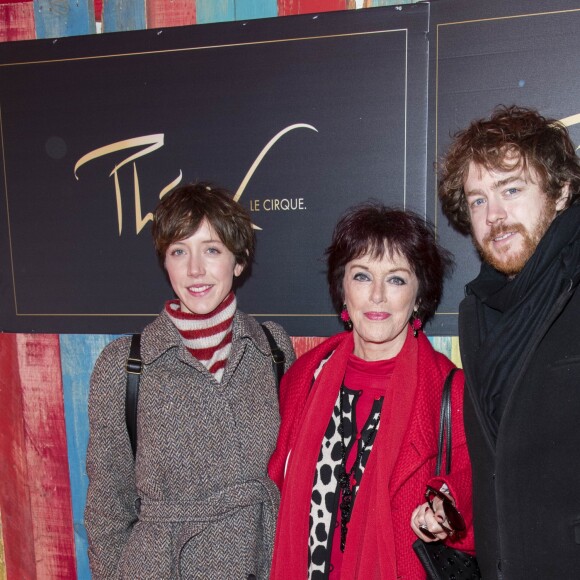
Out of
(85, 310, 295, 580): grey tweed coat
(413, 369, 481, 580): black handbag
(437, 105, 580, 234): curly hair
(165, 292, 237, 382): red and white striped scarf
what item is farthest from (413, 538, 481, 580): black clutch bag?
(437, 105, 580, 234): curly hair

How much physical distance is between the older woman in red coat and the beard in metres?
0.29

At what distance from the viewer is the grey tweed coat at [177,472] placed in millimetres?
1508

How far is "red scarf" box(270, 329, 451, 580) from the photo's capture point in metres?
1.44

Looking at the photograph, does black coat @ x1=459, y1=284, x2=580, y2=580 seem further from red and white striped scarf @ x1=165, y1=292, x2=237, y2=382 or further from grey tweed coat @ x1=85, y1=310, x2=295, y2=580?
red and white striped scarf @ x1=165, y1=292, x2=237, y2=382

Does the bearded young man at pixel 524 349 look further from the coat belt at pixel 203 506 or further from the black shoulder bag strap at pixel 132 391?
the black shoulder bag strap at pixel 132 391

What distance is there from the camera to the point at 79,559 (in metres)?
2.28

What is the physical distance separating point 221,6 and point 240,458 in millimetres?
1535

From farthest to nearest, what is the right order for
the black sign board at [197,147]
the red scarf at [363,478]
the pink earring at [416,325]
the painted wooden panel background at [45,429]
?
the painted wooden panel background at [45,429]
the black sign board at [197,147]
the pink earring at [416,325]
the red scarf at [363,478]

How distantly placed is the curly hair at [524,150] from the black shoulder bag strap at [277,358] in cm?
76

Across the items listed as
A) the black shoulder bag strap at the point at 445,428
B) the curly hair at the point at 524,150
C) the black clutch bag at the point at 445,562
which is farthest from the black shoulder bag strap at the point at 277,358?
the curly hair at the point at 524,150

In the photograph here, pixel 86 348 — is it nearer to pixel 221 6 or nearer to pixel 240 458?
pixel 240 458

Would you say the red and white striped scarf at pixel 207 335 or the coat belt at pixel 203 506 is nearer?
the coat belt at pixel 203 506

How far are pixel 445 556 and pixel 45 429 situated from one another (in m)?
1.65

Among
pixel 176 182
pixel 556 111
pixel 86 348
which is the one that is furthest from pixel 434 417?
pixel 86 348
